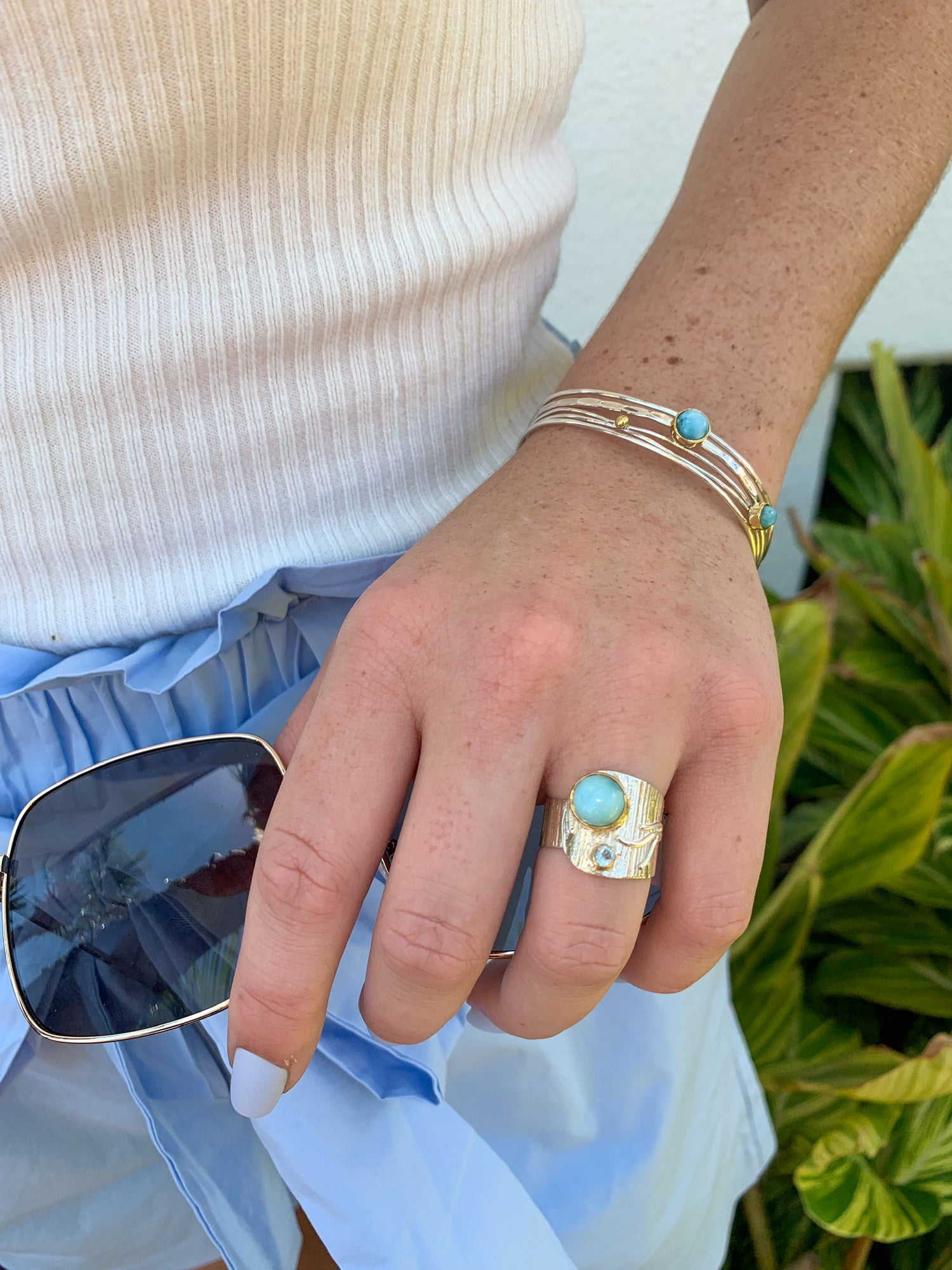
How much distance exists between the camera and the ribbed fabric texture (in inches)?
16.7

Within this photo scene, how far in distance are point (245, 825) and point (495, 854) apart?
0.20m

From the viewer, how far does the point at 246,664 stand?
562mm

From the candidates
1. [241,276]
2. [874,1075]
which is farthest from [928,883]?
[241,276]

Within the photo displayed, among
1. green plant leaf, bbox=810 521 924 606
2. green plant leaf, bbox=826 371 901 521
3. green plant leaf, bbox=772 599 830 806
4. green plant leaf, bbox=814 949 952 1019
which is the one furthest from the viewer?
green plant leaf, bbox=826 371 901 521

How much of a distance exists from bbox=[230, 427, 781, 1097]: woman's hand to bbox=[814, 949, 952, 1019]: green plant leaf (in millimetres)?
1150

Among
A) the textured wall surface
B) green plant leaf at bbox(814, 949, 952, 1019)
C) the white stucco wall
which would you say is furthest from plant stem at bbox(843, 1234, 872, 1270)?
the textured wall surface

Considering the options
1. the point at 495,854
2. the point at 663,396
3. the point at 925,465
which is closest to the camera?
the point at 495,854

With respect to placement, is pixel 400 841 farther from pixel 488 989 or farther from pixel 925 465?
pixel 925 465

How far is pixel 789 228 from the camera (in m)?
0.53

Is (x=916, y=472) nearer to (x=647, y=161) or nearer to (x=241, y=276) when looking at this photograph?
(x=647, y=161)

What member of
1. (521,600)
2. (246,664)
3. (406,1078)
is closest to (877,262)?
(521,600)

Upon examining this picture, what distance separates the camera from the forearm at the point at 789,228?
52 cm

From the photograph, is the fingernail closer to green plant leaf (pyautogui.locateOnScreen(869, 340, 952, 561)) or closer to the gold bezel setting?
the gold bezel setting

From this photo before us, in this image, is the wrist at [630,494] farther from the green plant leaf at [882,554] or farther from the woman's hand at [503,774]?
the green plant leaf at [882,554]
